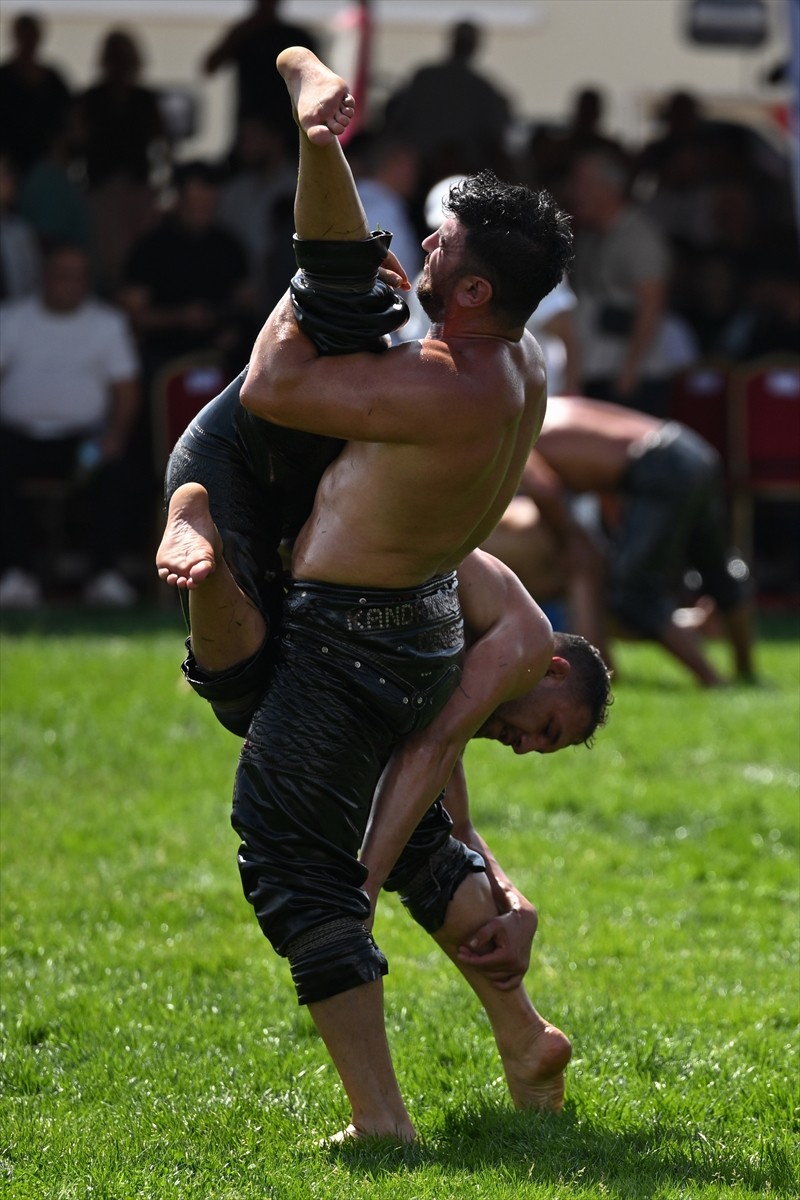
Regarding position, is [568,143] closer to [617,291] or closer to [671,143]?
[671,143]

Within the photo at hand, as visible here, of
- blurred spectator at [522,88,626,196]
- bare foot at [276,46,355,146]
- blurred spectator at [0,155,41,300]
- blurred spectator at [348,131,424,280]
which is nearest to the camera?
bare foot at [276,46,355,146]

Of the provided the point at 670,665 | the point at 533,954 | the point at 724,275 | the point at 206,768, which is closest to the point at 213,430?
the point at 533,954

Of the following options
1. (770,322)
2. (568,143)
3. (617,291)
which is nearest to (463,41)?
(568,143)

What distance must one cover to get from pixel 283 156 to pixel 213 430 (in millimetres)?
9149

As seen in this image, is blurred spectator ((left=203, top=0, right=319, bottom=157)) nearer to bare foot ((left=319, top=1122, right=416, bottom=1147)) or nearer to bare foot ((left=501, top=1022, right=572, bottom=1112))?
bare foot ((left=501, top=1022, right=572, bottom=1112))

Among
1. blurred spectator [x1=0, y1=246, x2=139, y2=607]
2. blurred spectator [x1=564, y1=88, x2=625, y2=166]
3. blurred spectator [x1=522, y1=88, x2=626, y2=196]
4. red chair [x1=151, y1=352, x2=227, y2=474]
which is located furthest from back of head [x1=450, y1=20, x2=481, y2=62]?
blurred spectator [x1=0, y1=246, x2=139, y2=607]

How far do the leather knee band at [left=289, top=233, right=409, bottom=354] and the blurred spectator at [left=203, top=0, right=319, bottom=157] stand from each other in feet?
31.2

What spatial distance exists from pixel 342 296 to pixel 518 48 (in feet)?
38.8

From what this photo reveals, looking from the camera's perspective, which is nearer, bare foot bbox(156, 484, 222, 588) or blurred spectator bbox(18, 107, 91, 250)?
bare foot bbox(156, 484, 222, 588)

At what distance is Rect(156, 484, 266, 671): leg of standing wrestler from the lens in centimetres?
331

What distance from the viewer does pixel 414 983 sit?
4703mm

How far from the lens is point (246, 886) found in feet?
11.5

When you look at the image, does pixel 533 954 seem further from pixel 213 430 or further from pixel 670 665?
pixel 670 665

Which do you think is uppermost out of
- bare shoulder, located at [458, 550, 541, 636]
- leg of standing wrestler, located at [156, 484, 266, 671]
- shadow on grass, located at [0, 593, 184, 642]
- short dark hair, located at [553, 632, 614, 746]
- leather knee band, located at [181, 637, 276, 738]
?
leg of standing wrestler, located at [156, 484, 266, 671]
